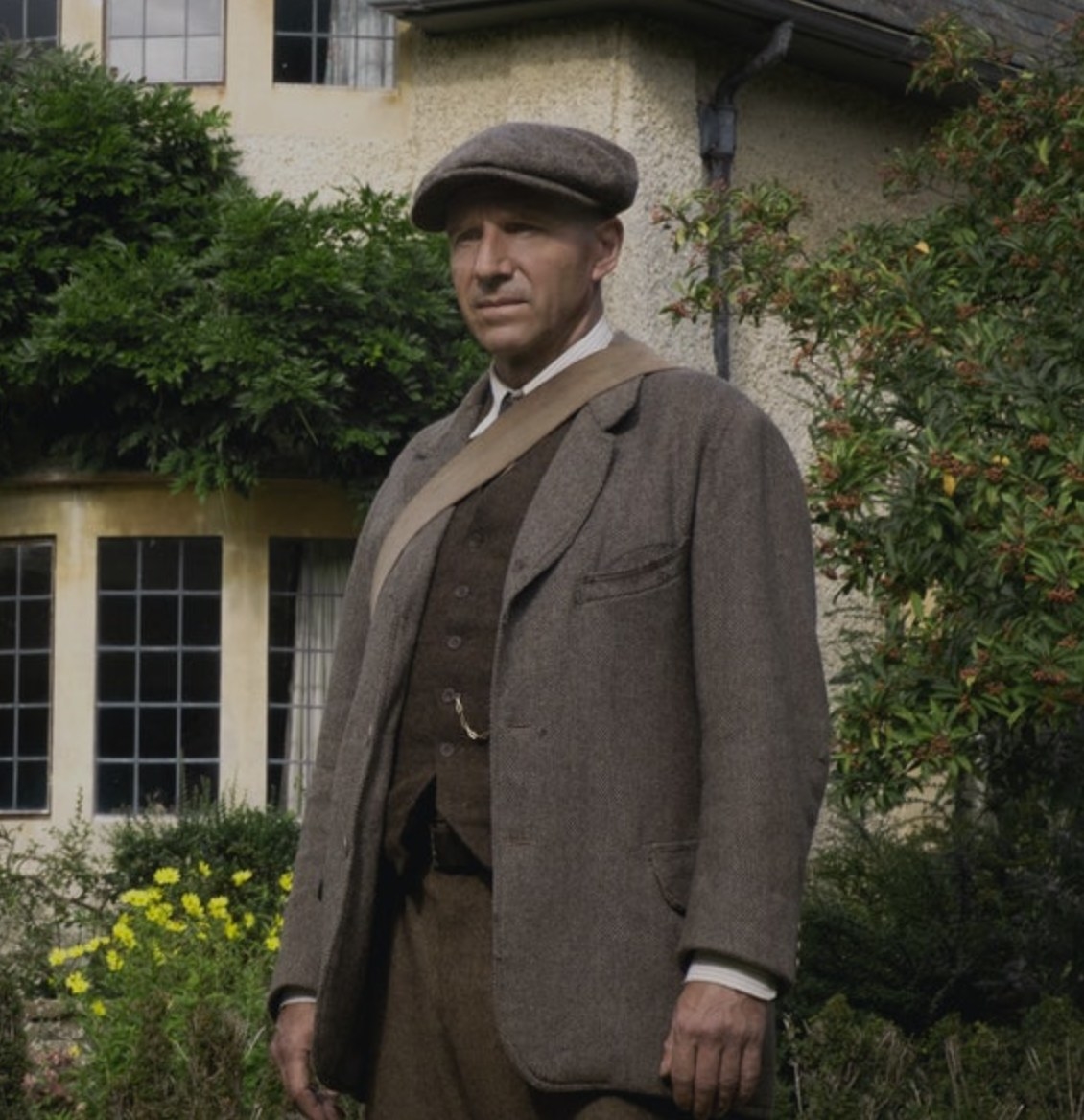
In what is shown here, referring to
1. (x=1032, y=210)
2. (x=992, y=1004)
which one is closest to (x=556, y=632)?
(x=1032, y=210)

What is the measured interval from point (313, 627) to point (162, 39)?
281 cm

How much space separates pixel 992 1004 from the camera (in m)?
9.85

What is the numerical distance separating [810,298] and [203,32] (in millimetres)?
5158

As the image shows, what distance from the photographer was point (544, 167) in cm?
377

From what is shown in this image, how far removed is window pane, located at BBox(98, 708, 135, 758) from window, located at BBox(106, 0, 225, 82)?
2939mm

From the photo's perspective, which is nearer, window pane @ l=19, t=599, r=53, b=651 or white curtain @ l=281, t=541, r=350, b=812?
white curtain @ l=281, t=541, r=350, b=812

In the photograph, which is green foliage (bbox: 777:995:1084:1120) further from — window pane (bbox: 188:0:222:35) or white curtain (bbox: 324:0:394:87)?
window pane (bbox: 188:0:222:35)

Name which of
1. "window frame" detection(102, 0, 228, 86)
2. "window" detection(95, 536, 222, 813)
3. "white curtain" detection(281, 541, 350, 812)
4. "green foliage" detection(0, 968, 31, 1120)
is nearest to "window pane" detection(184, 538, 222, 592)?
"window" detection(95, 536, 222, 813)

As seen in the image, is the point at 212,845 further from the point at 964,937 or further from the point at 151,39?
the point at 151,39

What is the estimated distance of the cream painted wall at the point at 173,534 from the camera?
12758mm

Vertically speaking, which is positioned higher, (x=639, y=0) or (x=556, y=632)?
(x=639, y=0)

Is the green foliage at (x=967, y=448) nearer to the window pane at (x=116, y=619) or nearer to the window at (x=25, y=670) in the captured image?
the window pane at (x=116, y=619)

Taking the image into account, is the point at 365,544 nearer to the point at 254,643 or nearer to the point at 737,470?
the point at 737,470

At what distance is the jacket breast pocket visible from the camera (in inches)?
142
